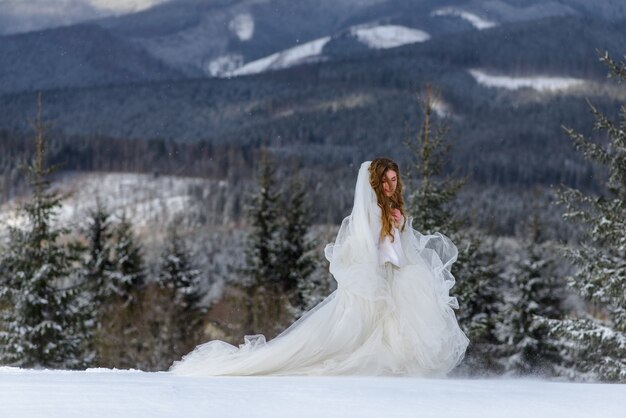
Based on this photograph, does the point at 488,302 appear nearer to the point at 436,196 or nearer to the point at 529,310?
the point at 529,310

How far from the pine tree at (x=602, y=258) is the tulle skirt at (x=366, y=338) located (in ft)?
39.9

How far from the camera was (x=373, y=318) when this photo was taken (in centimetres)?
1077

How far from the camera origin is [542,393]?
27.9 ft

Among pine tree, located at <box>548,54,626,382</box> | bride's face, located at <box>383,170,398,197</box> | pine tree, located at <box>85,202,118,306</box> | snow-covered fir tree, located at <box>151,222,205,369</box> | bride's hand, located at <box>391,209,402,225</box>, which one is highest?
bride's face, located at <box>383,170,398,197</box>

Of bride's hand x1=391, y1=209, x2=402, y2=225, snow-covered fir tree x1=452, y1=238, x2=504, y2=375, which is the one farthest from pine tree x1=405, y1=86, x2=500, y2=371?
bride's hand x1=391, y1=209, x2=402, y2=225

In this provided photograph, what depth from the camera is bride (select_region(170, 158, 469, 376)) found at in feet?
34.6

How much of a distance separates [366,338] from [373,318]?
0.22m

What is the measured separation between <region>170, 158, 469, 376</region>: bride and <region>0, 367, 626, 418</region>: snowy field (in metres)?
1.36

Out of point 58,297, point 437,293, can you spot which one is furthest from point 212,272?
point 437,293

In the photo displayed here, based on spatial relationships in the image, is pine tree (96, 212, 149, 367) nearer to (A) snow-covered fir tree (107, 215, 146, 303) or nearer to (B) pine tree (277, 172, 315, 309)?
(A) snow-covered fir tree (107, 215, 146, 303)

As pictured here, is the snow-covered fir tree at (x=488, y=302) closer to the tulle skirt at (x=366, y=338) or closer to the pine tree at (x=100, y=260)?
the pine tree at (x=100, y=260)

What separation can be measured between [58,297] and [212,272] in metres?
138

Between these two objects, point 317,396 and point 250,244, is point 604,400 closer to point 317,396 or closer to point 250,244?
A: point 317,396

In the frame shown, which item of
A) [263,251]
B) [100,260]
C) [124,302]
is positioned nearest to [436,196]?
[263,251]
